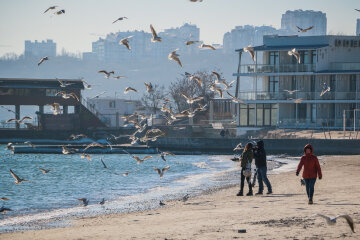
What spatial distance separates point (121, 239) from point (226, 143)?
49.4 meters

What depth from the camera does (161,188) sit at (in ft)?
110

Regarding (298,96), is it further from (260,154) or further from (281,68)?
(260,154)

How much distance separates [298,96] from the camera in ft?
243

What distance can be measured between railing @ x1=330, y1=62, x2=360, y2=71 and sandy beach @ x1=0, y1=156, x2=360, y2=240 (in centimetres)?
5080

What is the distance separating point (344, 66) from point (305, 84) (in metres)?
4.31

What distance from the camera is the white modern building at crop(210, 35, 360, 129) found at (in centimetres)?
7244

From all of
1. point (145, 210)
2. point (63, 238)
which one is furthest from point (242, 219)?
point (145, 210)

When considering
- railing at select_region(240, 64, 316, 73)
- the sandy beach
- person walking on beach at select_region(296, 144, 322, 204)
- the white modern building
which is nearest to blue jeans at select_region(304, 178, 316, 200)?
person walking on beach at select_region(296, 144, 322, 204)

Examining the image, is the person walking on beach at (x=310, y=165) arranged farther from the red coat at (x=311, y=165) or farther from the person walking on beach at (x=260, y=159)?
the person walking on beach at (x=260, y=159)

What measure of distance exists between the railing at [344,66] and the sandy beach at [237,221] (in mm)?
50796

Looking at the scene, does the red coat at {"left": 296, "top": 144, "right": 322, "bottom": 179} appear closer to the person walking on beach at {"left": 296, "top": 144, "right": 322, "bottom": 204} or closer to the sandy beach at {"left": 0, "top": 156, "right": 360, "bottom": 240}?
the person walking on beach at {"left": 296, "top": 144, "right": 322, "bottom": 204}

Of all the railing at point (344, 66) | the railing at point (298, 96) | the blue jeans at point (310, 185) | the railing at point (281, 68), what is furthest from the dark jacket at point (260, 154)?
the railing at point (344, 66)

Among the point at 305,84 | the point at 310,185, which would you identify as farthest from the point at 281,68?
the point at 310,185

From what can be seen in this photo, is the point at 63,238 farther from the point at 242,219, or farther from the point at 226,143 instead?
the point at 226,143
